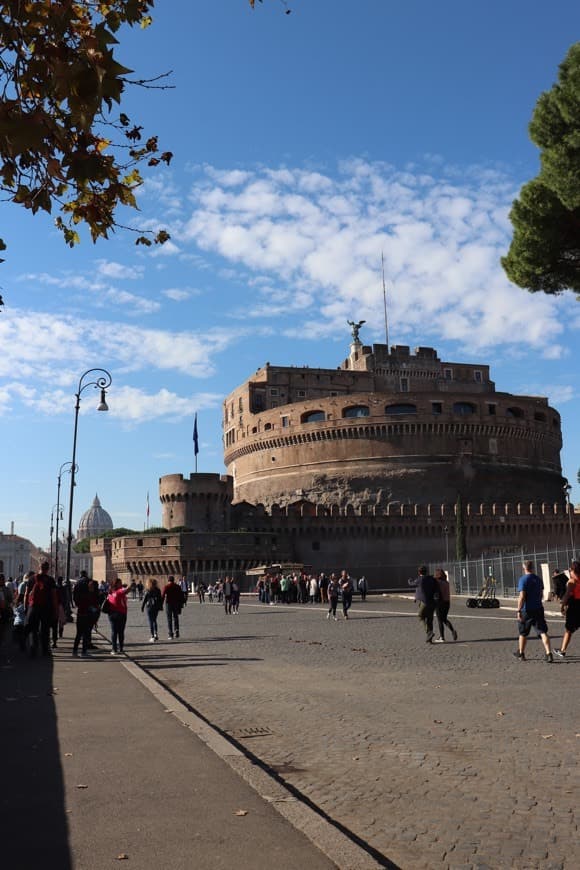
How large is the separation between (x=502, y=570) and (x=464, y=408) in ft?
120

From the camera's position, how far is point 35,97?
490 cm

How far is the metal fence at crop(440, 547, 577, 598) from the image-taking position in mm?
30141

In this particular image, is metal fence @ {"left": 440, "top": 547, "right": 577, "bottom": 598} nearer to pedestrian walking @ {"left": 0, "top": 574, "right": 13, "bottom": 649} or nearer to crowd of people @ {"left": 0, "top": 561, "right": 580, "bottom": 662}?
crowd of people @ {"left": 0, "top": 561, "right": 580, "bottom": 662}

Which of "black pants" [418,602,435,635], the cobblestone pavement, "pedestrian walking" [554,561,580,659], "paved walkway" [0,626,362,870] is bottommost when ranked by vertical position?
the cobblestone pavement

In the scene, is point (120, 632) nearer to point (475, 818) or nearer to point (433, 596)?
point (433, 596)

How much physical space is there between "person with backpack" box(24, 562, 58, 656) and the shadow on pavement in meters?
3.62

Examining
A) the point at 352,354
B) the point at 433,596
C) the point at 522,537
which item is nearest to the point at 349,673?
the point at 433,596

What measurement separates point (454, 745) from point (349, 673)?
440 cm

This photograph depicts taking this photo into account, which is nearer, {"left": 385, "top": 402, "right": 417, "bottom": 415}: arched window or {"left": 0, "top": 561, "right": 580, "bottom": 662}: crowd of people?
{"left": 0, "top": 561, "right": 580, "bottom": 662}: crowd of people

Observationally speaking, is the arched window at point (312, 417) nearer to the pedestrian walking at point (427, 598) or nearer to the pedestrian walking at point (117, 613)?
the pedestrian walking at point (427, 598)

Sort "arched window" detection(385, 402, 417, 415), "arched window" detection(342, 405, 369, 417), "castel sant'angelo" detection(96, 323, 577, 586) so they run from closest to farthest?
"castel sant'angelo" detection(96, 323, 577, 586)
"arched window" detection(385, 402, 417, 415)
"arched window" detection(342, 405, 369, 417)

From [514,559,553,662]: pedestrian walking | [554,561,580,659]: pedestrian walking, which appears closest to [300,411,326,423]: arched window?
[514,559,553,662]: pedestrian walking

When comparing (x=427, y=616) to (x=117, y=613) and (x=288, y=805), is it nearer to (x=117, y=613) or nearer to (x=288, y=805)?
(x=117, y=613)

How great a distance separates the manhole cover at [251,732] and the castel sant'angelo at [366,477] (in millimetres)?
45390
